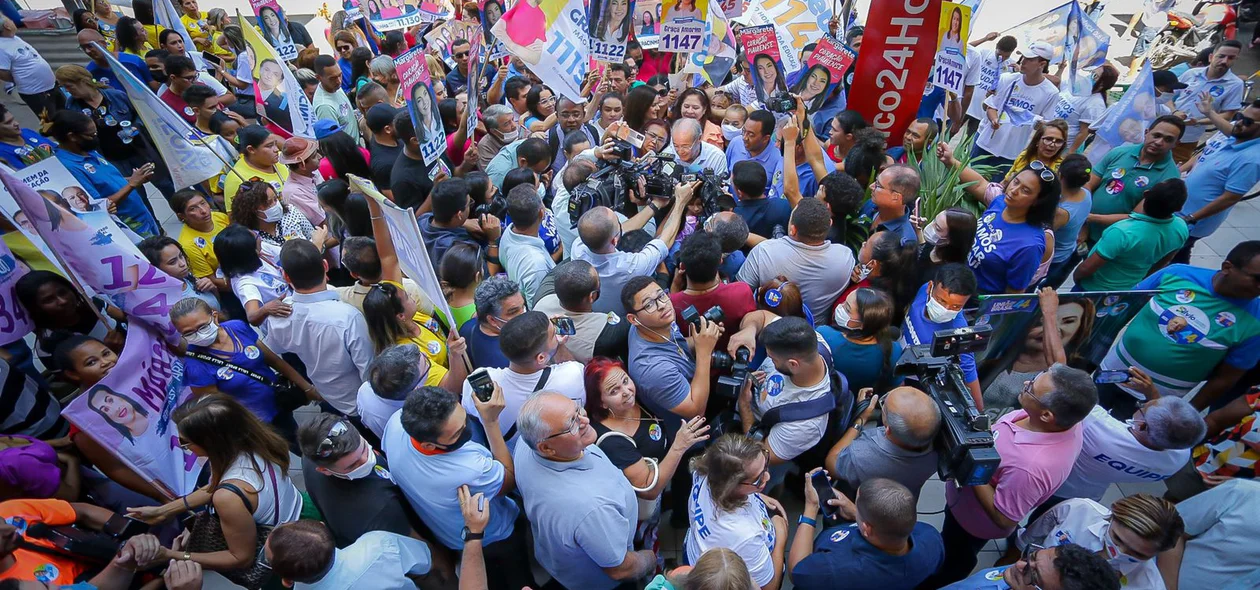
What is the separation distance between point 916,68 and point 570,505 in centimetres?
456

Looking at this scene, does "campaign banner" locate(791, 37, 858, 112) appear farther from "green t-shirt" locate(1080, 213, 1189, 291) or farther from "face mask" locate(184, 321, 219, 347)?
"face mask" locate(184, 321, 219, 347)

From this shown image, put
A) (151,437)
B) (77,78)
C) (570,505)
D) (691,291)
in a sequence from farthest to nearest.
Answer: (77,78) < (691,291) < (151,437) < (570,505)

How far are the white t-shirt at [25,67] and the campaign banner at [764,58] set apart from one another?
285 inches

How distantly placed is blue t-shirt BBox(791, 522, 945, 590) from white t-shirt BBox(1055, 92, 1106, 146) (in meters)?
5.90

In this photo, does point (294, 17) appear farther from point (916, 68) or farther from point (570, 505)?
point (570, 505)

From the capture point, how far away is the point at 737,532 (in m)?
2.46

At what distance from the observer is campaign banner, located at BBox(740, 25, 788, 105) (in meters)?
6.05

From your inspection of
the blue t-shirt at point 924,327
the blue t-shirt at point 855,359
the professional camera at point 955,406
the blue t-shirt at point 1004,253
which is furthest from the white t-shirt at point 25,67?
the blue t-shirt at point 1004,253

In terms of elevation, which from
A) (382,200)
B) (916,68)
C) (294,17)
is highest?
(916,68)

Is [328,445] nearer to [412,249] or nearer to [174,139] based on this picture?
[412,249]

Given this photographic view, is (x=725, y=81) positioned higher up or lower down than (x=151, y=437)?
higher up

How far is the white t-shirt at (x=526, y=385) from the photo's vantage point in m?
2.89

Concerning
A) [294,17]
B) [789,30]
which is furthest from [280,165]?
[294,17]

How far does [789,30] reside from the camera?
6.19m
